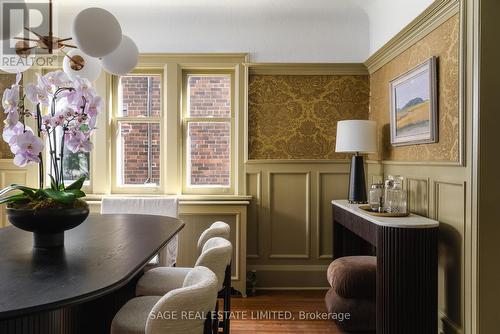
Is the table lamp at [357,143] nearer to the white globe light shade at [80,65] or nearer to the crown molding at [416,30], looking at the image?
the crown molding at [416,30]

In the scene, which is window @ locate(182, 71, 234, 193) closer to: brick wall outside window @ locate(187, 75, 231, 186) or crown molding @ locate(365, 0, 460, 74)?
brick wall outside window @ locate(187, 75, 231, 186)

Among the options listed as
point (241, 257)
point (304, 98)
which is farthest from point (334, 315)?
point (304, 98)

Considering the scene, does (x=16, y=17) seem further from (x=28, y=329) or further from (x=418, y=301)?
(x=418, y=301)

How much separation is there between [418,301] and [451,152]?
91 centimetres

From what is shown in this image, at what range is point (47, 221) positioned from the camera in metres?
1.57

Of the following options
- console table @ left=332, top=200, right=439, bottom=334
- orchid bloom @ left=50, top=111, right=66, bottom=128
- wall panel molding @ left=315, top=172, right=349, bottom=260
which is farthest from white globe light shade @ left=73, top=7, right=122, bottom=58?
wall panel molding @ left=315, top=172, right=349, bottom=260

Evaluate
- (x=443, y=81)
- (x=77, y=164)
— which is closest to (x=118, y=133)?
(x=77, y=164)

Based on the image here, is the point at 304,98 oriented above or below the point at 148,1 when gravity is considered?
below

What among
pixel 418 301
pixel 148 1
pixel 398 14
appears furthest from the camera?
pixel 148 1

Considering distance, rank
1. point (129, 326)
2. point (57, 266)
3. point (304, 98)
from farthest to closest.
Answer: point (304, 98), point (129, 326), point (57, 266)

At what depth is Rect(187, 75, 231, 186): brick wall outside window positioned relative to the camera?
3844 mm

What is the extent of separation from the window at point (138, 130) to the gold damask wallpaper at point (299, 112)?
0.98 meters

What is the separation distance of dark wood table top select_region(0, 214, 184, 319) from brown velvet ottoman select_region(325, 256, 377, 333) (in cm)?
124

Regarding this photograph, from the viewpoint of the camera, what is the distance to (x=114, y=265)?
4.55 feet
